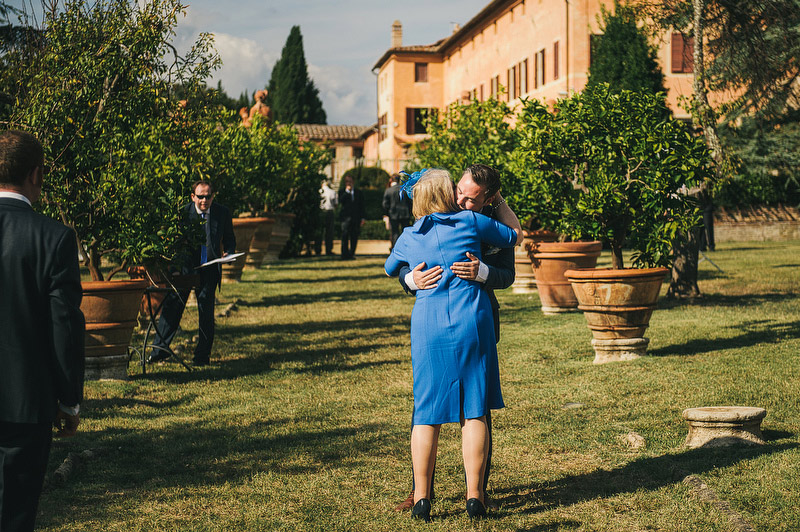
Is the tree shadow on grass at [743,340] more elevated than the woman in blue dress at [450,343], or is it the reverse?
the woman in blue dress at [450,343]

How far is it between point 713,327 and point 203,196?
5951 millimetres

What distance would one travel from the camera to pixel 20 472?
128 inches

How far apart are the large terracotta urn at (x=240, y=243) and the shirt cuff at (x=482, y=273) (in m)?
13.4

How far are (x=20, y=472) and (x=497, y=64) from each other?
151 feet

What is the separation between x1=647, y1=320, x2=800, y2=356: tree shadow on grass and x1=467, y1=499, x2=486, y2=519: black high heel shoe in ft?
16.0

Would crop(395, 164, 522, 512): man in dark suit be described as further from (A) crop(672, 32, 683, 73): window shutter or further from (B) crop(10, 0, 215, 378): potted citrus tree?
(A) crop(672, 32, 683, 73): window shutter

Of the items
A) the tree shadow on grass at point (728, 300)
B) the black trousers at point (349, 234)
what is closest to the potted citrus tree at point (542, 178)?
the tree shadow on grass at point (728, 300)

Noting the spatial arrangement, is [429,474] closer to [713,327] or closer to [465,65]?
[713,327]

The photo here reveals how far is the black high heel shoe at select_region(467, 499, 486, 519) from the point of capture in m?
4.57

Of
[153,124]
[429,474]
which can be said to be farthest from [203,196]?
[429,474]

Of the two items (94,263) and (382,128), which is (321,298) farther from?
(382,128)

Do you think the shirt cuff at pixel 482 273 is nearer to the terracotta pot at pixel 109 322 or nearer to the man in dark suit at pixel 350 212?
the terracotta pot at pixel 109 322

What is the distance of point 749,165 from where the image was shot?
2823 centimetres

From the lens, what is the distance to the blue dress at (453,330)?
452 centimetres
